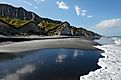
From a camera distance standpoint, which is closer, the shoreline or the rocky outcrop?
the shoreline

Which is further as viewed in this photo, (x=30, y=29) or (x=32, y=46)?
(x=30, y=29)

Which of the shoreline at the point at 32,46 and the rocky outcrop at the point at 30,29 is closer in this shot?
the shoreline at the point at 32,46

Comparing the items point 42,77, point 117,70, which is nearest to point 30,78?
point 42,77

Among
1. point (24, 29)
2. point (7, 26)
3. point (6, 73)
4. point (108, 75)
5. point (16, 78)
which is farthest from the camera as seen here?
point (24, 29)

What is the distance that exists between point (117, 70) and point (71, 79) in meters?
5.85

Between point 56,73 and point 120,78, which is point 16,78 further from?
point 120,78

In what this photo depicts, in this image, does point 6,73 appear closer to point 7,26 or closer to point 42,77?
point 42,77

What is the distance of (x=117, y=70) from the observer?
1819 cm

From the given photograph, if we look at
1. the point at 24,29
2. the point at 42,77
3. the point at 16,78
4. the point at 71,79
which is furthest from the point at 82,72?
the point at 24,29

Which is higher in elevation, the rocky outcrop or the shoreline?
the rocky outcrop

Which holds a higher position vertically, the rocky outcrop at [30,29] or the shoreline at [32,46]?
the rocky outcrop at [30,29]

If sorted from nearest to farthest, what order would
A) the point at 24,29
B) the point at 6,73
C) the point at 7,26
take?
the point at 6,73 < the point at 7,26 < the point at 24,29

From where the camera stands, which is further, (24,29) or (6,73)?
(24,29)

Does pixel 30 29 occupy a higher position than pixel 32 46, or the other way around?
pixel 30 29
